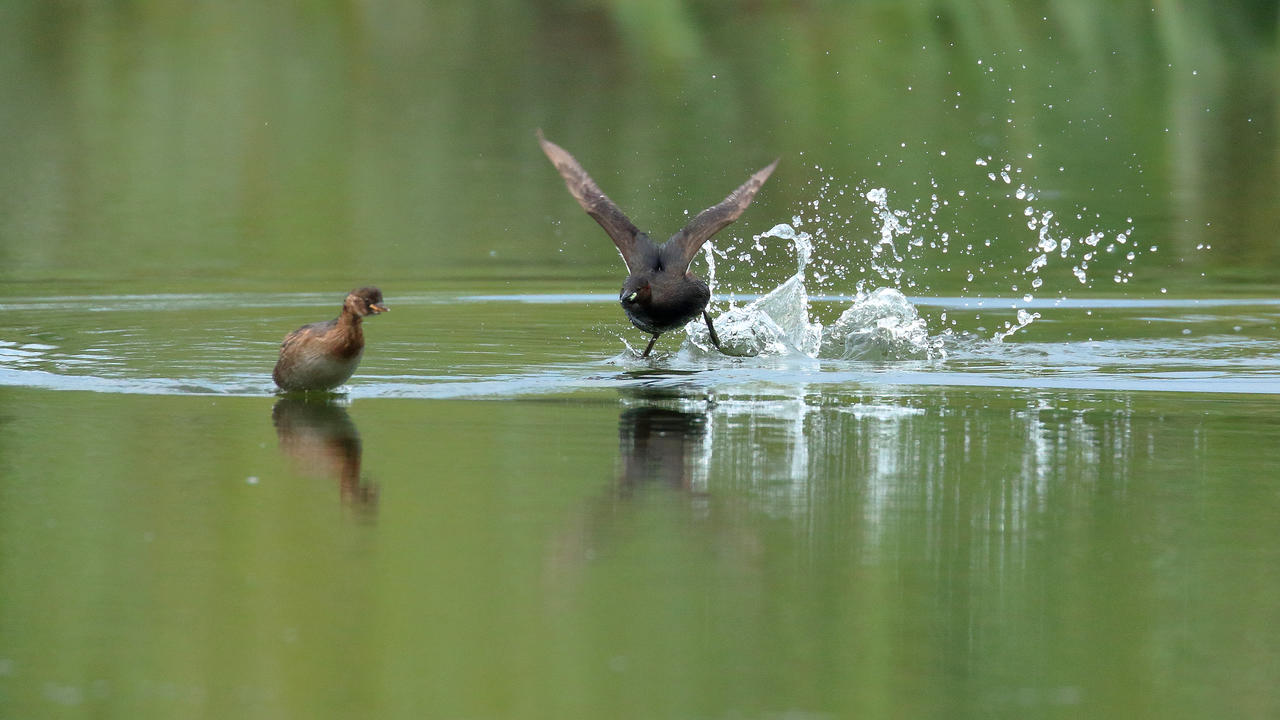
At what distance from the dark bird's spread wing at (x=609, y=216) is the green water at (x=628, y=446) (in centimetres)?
60

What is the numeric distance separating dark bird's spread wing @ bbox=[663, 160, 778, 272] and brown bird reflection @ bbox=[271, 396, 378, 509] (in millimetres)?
→ 2907

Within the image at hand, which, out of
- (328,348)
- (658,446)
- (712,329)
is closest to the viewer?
(658,446)

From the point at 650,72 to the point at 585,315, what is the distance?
21.0 m

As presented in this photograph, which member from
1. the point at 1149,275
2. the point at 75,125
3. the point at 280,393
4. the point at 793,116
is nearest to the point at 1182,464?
the point at 280,393

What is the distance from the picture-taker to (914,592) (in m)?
6.13

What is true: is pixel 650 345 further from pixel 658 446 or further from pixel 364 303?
pixel 658 446

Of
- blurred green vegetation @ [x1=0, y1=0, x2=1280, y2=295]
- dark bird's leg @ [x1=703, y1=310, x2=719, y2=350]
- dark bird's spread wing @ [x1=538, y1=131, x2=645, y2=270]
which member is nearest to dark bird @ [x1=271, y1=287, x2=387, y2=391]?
dark bird's spread wing @ [x1=538, y1=131, x2=645, y2=270]

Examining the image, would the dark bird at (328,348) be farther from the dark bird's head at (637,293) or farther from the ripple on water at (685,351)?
the dark bird's head at (637,293)

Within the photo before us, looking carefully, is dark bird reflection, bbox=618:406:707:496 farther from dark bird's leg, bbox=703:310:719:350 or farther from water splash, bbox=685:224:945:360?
dark bird's leg, bbox=703:310:719:350

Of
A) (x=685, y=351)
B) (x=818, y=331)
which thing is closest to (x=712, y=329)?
(x=685, y=351)

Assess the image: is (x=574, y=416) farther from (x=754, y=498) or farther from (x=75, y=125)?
(x=75, y=125)

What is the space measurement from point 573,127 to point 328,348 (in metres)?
17.0

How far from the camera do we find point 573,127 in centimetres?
2642

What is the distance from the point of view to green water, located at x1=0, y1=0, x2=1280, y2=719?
17.8 ft
